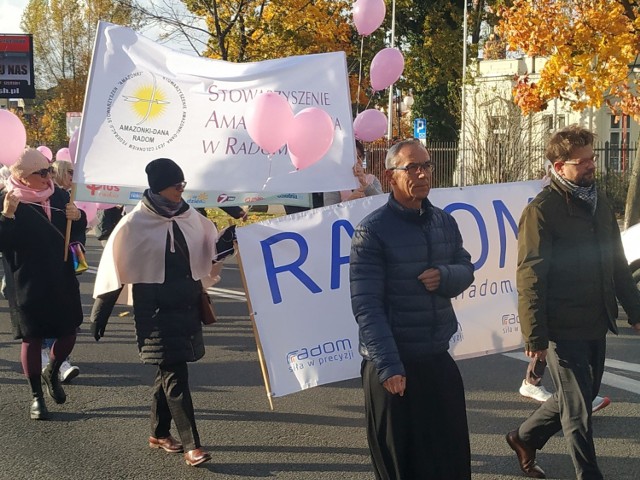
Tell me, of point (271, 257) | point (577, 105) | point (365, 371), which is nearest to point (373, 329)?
point (365, 371)

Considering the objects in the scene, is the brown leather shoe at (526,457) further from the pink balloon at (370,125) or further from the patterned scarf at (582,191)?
the pink balloon at (370,125)

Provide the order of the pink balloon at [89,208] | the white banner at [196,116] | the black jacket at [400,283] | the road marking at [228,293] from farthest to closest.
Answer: the road marking at [228,293], the pink balloon at [89,208], the white banner at [196,116], the black jacket at [400,283]

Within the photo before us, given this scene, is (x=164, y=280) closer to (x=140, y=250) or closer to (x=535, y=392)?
(x=140, y=250)

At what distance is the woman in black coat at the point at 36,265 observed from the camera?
5.98 meters

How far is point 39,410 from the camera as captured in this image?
6047 millimetres

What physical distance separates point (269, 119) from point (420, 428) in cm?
312

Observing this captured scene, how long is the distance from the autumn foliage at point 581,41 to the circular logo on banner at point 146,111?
10375mm

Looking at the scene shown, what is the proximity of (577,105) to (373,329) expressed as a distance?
13.6 metres

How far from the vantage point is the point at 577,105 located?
52.2ft

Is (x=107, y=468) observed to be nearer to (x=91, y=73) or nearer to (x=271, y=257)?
(x=271, y=257)

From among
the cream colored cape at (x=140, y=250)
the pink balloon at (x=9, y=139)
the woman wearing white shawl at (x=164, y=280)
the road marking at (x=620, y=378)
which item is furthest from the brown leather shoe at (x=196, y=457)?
the road marking at (x=620, y=378)

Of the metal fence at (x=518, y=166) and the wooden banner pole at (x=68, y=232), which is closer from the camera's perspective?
the wooden banner pole at (x=68, y=232)

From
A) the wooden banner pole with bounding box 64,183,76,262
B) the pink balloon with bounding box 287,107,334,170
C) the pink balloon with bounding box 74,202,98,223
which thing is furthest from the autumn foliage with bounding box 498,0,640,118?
the wooden banner pole with bounding box 64,183,76,262

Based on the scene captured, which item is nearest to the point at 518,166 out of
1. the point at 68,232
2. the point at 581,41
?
the point at 581,41
